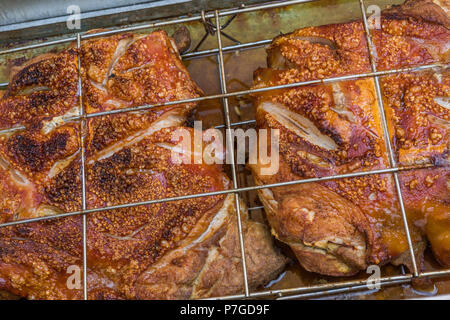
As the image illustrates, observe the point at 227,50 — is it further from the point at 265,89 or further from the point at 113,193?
the point at 113,193

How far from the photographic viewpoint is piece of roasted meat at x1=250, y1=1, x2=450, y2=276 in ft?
7.18

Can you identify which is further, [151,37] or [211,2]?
[211,2]

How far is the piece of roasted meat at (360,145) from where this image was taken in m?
2.19

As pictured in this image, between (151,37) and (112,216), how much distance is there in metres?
1.05

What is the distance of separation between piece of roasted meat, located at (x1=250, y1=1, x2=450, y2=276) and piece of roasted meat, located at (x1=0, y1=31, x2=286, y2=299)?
1.31 feet

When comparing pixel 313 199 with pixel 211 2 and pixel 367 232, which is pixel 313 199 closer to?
pixel 367 232

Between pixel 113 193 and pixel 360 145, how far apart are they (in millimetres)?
1335

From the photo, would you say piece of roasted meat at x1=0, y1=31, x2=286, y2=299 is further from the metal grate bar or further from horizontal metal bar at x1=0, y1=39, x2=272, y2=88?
horizontal metal bar at x1=0, y1=39, x2=272, y2=88
